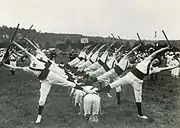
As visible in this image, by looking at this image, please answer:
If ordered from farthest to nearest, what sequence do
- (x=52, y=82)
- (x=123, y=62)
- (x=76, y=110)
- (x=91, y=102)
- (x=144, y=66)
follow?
(x=76, y=110)
(x=123, y=62)
(x=144, y=66)
(x=52, y=82)
(x=91, y=102)

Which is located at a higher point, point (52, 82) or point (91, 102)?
point (52, 82)

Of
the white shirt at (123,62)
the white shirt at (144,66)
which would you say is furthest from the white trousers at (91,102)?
the white shirt at (123,62)

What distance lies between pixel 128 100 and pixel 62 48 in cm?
4553

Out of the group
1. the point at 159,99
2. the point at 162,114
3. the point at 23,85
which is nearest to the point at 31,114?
the point at 162,114

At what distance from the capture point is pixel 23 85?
55.0 ft

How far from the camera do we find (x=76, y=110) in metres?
10.5

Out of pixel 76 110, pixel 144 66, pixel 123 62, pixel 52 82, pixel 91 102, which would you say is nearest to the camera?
pixel 91 102

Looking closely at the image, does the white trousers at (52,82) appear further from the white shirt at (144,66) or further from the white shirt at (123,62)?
the white shirt at (123,62)

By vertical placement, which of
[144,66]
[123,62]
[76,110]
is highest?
[123,62]

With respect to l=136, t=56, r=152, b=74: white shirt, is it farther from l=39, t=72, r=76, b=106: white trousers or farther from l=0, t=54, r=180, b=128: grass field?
l=39, t=72, r=76, b=106: white trousers

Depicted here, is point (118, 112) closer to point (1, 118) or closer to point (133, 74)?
point (133, 74)

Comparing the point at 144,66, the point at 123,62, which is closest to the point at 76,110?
the point at 123,62

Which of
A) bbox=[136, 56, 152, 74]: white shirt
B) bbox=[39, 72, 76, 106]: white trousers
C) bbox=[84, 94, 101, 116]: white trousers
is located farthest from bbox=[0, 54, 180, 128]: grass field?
bbox=[136, 56, 152, 74]: white shirt

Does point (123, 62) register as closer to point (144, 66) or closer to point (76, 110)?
point (144, 66)
